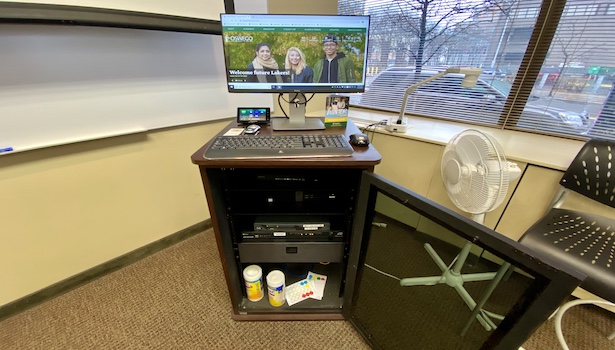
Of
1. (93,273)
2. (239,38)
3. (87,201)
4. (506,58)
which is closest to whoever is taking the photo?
(239,38)

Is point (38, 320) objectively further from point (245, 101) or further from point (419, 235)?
point (419, 235)

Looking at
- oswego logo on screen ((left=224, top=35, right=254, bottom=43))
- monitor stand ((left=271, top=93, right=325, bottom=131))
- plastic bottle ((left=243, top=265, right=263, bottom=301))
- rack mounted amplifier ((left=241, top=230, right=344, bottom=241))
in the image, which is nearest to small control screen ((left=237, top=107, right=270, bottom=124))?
monitor stand ((left=271, top=93, right=325, bottom=131))

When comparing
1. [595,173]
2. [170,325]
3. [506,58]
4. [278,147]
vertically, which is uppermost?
[506,58]

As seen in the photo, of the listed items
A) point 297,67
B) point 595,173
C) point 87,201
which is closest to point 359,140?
point 297,67

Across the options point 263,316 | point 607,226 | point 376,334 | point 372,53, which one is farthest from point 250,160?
point 372,53

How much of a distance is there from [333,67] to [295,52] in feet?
0.58

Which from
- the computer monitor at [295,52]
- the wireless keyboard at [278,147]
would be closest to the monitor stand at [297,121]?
the computer monitor at [295,52]

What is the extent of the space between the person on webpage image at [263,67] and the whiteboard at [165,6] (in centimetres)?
56

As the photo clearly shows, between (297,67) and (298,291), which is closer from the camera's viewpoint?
(297,67)

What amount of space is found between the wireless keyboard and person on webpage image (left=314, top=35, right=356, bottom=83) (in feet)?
0.97

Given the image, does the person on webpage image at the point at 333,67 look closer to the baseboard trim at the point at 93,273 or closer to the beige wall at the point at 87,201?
the beige wall at the point at 87,201

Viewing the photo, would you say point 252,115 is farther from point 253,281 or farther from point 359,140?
point 253,281

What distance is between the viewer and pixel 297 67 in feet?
3.34

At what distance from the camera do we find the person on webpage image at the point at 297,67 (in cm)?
100
